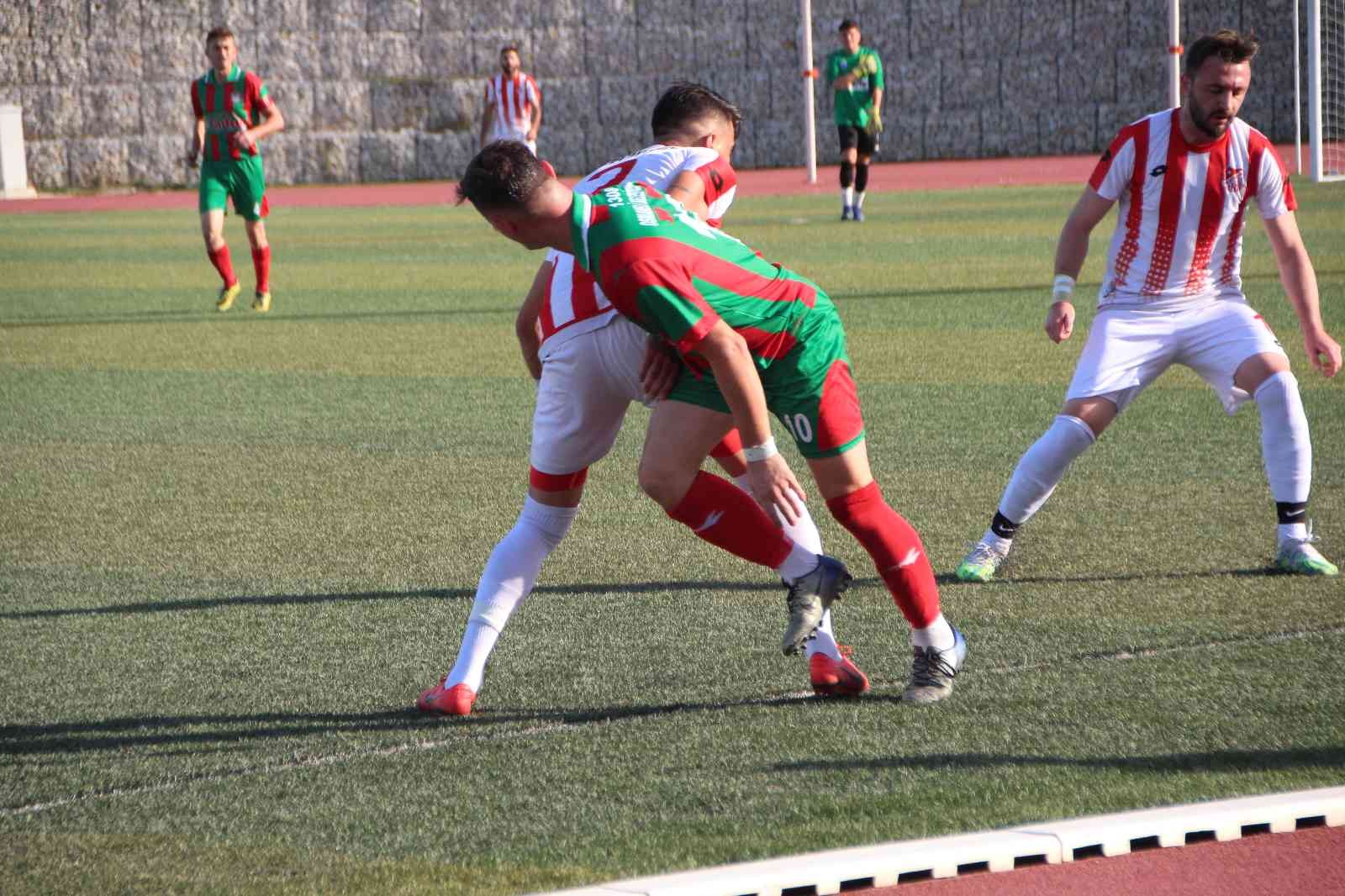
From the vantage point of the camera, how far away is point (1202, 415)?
823 cm

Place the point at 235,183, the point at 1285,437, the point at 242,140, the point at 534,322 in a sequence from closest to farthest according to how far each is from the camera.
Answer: the point at 534,322 → the point at 1285,437 → the point at 242,140 → the point at 235,183

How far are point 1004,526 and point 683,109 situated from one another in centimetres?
184

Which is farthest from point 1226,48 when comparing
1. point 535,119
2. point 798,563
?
point 535,119

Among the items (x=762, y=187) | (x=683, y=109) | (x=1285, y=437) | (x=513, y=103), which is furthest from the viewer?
(x=762, y=187)

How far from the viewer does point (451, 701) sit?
4289mm

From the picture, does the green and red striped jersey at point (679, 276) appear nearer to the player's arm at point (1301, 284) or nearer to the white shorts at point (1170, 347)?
the white shorts at point (1170, 347)

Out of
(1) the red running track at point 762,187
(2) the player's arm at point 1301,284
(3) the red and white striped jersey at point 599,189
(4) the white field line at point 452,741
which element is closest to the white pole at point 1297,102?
(1) the red running track at point 762,187

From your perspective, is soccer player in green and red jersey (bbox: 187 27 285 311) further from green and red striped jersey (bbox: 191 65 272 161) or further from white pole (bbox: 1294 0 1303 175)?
white pole (bbox: 1294 0 1303 175)

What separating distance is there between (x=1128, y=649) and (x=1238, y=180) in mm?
1747

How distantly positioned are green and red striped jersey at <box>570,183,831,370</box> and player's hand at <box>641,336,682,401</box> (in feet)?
0.25

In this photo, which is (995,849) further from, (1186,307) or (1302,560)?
(1186,307)

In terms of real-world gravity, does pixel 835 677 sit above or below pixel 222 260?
below

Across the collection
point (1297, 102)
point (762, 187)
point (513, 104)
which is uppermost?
point (513, 104)

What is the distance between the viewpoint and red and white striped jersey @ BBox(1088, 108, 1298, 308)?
5.53 m
